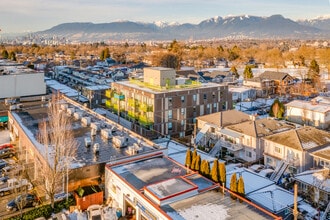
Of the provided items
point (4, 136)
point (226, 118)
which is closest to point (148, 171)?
point (226, 118)

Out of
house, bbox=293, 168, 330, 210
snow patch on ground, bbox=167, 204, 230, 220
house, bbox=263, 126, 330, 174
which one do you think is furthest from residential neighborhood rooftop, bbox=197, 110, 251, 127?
snow patch on ground, bbox=167, 204, 230, 220

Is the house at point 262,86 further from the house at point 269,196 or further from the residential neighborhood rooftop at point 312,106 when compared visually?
the house at point 269,196

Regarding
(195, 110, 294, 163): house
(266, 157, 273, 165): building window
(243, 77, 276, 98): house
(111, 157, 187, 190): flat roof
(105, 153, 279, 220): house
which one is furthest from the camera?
(243, 77, 276, 98): house

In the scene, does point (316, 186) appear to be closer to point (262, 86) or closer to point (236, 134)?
point (236, 134)

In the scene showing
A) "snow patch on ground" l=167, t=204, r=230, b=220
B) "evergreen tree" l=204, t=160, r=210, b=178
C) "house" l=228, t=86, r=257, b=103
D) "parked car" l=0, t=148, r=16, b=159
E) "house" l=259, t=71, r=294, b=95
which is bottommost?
"parked car" l=0, t=148, r=16, b=159

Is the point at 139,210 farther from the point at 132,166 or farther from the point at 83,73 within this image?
the point at 83,73

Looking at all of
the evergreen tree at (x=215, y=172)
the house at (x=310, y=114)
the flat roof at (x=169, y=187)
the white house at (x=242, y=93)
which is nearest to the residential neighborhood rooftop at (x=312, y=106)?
the house at (x=310, y=114)

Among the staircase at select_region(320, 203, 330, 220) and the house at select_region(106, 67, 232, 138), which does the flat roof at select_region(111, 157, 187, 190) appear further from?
the house at select_region(106, 67, 232, 138)
